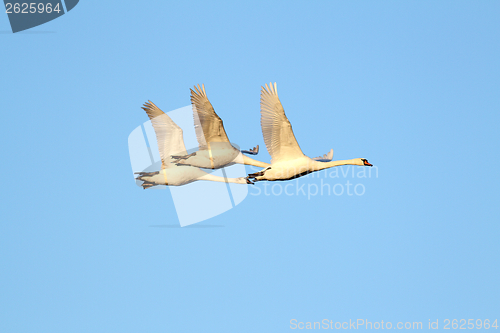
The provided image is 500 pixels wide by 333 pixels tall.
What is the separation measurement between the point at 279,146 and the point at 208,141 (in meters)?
3.39

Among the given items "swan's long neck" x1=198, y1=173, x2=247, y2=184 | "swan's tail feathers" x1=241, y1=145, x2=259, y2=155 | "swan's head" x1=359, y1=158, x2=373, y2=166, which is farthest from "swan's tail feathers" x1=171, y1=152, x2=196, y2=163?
"swan's head" x1=359, y1=158, x2=373, y2=166

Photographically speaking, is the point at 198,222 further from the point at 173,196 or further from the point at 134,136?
the point at 134,136

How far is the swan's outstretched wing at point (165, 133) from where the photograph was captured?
36750 millimetres

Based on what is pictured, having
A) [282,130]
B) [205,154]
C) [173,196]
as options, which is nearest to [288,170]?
[282,130]

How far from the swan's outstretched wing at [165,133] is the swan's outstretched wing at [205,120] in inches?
62.1

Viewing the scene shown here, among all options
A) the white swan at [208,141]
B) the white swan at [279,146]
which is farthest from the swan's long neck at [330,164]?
the white swan at [208,141]

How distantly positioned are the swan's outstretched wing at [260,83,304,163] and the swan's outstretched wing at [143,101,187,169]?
452cm

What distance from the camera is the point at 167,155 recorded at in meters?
37.2

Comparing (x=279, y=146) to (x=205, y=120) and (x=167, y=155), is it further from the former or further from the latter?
(x=167, y=155)

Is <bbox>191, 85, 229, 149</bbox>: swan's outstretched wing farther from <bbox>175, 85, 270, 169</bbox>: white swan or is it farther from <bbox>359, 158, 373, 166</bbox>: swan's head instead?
<bbox>359, 158, 373, 166</bbox>: swan's head

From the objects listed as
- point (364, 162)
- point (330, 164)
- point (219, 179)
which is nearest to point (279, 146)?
point (330, 164)

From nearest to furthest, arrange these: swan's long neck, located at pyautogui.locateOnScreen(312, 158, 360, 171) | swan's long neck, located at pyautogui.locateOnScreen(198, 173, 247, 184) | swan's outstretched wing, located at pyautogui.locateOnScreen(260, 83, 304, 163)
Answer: swan's outstretched wing, located at pyautogui.locateOnScreen(260, 83, 304, 163) → swan's long neck, located at pyautogui.locateOnScreen(312, 158, 360, 171) → swan's long neck, located at pyautogui.locateOnScreen(198, 173, 247, 184)

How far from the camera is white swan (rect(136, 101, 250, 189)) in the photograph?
121 feet

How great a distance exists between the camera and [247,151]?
136ft
